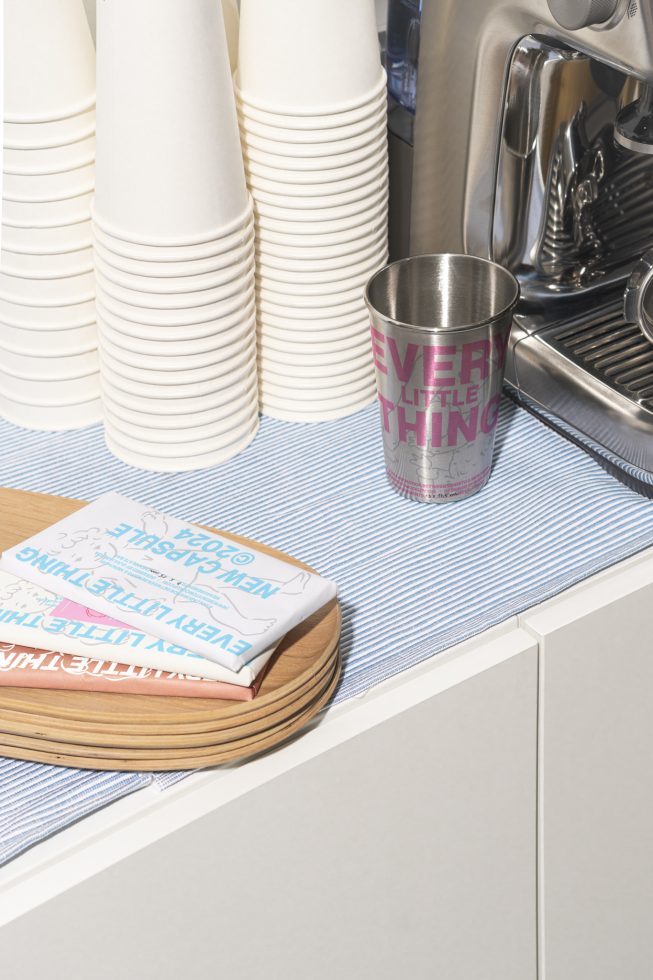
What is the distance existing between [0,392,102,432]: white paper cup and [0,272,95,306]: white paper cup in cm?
7

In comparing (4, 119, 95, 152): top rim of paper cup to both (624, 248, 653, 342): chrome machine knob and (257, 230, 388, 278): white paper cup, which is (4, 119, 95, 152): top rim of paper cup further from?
(624, 248, 653, 342): chrome machine knob

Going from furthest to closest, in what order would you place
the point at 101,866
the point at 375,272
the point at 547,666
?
the point at 375,272 → the point at 547,666 → the point at 101,866

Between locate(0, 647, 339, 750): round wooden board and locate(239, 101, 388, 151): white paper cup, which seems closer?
locate(0, 647, 339, 750): round wooden board

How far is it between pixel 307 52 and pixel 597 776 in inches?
18.7

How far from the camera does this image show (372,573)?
674 millimetres

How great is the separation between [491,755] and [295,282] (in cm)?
32

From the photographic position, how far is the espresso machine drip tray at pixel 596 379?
0.71 metres

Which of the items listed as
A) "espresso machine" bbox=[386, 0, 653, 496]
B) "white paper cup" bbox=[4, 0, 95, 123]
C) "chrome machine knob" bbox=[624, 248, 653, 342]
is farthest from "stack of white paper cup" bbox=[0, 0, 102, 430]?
"chrome machine knob" bbox=[624, 248, 653, 342]

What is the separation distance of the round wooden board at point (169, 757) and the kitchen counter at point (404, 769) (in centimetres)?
2

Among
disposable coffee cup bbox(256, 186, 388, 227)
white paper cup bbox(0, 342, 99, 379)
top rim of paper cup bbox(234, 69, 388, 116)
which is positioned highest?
top rim of paper cup bbox(234, 69, 388, 116)

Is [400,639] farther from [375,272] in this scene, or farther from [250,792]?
[375,272]

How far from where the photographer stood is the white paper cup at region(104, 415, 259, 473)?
0.76 meters

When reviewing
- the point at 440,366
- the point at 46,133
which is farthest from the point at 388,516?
the point at 46,133

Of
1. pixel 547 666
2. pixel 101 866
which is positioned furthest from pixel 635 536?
pixel 101 866
